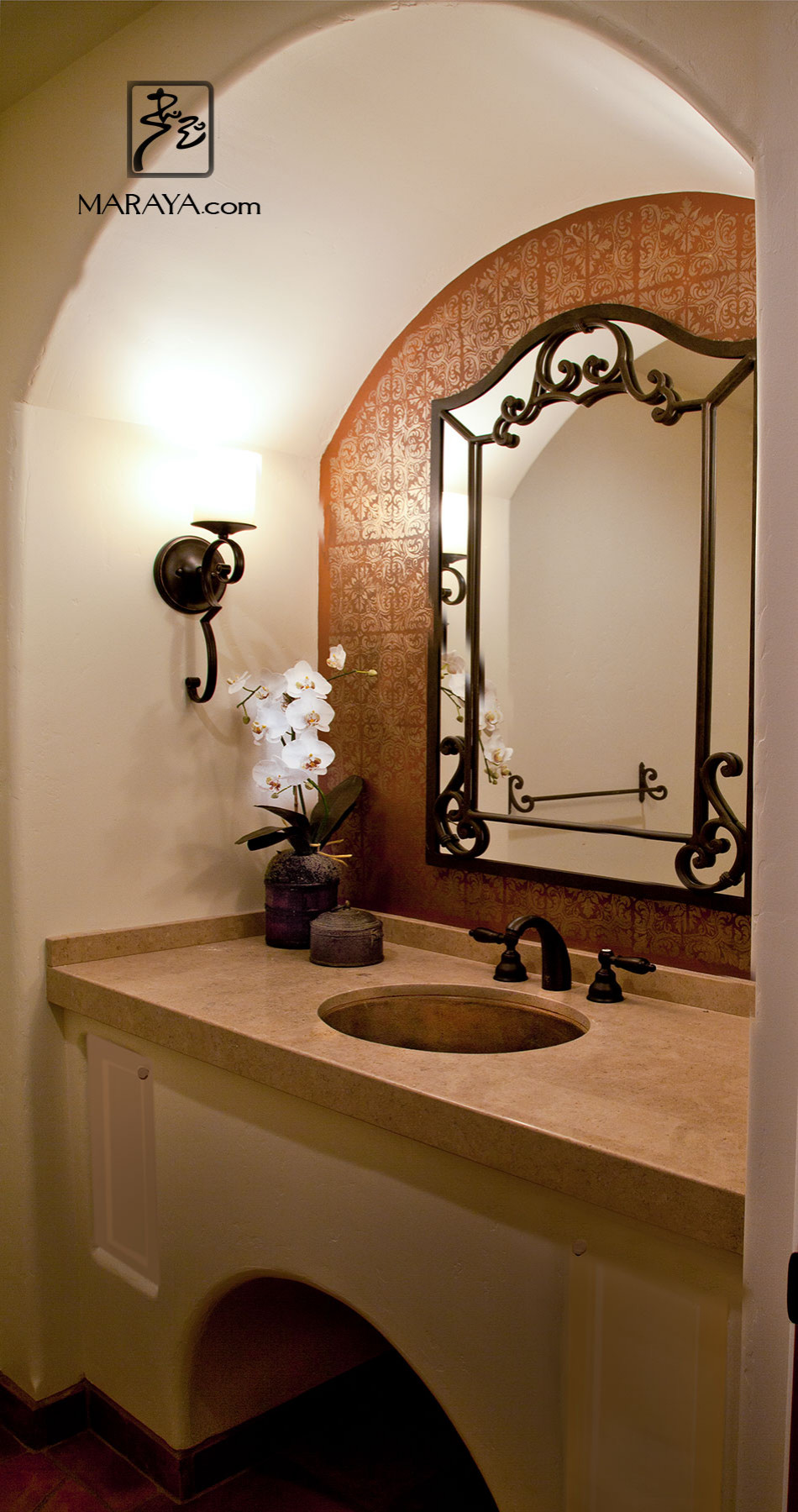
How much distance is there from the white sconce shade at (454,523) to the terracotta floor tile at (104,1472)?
1665 millimetres

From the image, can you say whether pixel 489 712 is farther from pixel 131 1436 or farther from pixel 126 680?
pixel 131 1436

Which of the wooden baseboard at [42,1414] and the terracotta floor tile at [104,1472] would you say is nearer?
the terracotta floor tile at [104,1472]

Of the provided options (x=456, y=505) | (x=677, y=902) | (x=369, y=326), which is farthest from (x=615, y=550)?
(x=369, y=326)

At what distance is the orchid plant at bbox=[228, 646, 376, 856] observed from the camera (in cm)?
203

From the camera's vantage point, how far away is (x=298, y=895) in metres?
2.04

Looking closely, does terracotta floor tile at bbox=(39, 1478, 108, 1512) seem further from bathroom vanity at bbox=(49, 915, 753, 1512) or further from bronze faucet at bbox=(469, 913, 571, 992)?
bronze faucet at bbox=(469, 913, 571, 992)

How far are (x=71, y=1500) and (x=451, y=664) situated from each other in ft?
4.96

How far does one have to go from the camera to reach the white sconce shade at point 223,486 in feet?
6.49

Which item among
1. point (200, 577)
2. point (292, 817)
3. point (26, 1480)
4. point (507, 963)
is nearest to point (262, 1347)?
point (26, 1480)

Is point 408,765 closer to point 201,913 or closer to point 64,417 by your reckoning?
point 201,913

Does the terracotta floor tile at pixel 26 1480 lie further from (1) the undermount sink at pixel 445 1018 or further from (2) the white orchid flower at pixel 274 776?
(2) the white orchid flower at pixel 274 776

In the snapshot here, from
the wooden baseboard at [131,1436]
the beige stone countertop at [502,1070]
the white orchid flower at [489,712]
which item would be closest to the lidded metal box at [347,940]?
the beige stone countertop at [502,1070]

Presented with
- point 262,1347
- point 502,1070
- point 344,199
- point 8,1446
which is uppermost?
point 344,199

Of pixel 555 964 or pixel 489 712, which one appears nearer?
pixel 555 964
